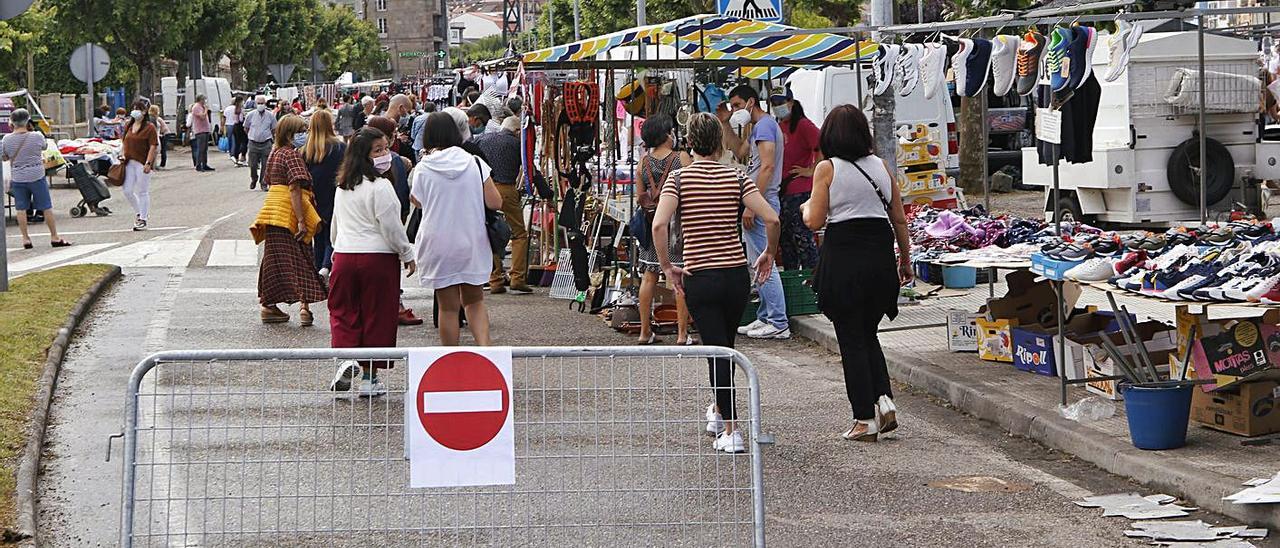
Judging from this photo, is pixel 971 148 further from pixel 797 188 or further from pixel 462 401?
pixel 462 401

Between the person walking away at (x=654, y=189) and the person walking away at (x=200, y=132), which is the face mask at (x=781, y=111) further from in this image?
the person walking away at (x=200, y=132)

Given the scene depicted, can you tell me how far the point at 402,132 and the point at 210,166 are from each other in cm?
2012

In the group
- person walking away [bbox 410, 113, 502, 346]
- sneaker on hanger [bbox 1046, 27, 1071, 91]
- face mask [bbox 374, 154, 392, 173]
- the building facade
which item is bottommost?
person walking away [bbox 410, 113, 502, 346]

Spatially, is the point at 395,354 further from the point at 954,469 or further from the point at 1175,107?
the point at 1175,107

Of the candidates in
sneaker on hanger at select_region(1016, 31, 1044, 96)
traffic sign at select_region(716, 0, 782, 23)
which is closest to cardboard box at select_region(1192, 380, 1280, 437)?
sneaker on hanger at select_region(1016, 31, 1044, 96)

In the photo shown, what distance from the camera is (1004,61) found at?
37.2 ft

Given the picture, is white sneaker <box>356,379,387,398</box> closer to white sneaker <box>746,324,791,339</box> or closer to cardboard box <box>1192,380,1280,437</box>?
cardboard box <box>1192,380,1280,437</box>

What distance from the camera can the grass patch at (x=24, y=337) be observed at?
26.3 feet

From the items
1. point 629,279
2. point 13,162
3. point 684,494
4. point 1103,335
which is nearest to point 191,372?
point 684,494

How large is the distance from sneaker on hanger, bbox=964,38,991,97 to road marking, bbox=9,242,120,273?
1101cm

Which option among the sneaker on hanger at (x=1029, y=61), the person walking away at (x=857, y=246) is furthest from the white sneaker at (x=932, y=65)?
the person walking away at (x=857, y=246)

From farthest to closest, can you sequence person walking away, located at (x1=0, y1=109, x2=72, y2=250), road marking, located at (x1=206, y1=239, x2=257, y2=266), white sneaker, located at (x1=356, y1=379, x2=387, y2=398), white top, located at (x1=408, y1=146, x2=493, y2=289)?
1. person walking away, located at (x1=0, y1=109, x2=72, y2=250)
2. road marking, located at (x1=206, y1=239, x2=257, y2=266)
3. white top, located at (x1=408, y1=146, x2=493, y2=289)
4. white sneaker, located at (x1=356, y1=379, x2=387, y2=398)

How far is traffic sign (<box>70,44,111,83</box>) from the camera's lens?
34.6 m

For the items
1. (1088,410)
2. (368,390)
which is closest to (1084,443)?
(1088,410)
